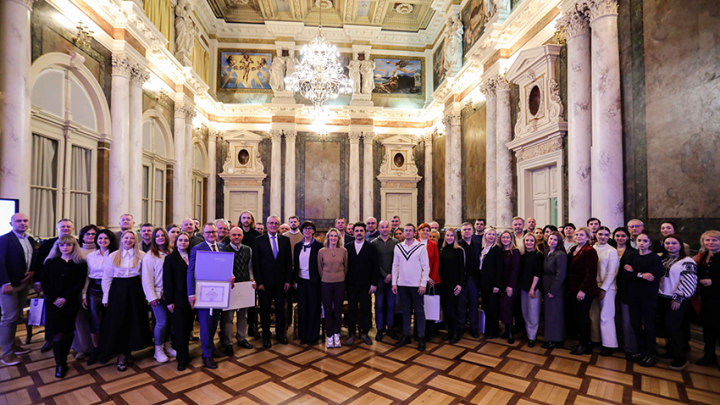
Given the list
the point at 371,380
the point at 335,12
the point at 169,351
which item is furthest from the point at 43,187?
the point at 335,12

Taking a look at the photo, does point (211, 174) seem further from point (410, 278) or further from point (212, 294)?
point (410, 278)

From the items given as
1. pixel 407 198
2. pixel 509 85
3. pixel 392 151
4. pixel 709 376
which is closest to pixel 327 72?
pixel 509 85

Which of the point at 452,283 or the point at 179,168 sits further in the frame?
the point at 179,168

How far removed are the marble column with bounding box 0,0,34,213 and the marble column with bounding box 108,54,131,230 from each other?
2.80 meters

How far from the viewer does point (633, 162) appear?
6215 mm

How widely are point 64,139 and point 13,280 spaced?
4.12 metres

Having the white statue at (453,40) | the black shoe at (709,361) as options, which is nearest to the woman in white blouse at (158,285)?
the black shoe at (709,361)

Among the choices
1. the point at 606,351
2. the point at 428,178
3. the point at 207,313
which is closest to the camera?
the point at 207,313

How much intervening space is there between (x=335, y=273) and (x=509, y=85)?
7.51m

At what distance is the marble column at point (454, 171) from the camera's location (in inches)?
533

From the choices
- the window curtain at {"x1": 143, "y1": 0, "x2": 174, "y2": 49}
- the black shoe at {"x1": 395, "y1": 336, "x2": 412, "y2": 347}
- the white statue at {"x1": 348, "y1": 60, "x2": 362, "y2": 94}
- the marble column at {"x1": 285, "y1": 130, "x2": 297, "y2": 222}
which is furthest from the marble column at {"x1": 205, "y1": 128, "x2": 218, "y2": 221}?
the black shoe at {"x1": 395, "y1": 336, "x2": 412, "y2": 347}

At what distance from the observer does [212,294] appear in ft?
15.1

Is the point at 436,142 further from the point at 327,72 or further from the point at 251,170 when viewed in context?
the point at 251,170

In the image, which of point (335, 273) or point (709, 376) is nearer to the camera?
point (709, 376)
